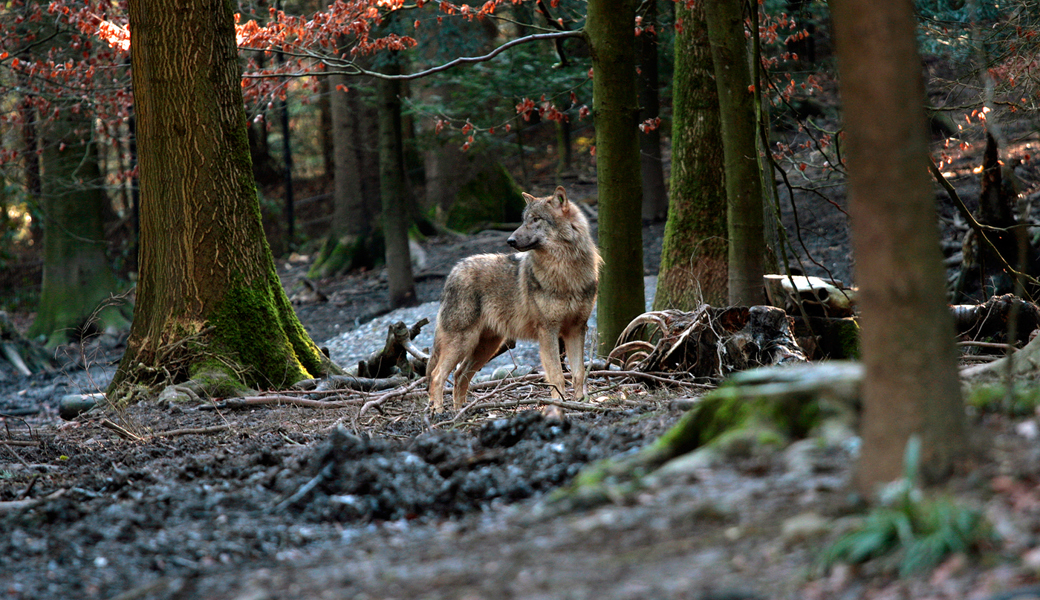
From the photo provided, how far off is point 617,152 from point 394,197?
8.01 m

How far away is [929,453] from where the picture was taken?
2.89 meters

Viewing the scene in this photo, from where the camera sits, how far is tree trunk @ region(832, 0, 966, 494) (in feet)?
9.34

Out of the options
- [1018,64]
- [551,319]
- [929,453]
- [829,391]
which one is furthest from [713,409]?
[1018,64]

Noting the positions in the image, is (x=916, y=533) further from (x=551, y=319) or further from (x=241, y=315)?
(x=241, y=315)

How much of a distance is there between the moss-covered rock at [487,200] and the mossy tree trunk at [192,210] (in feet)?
43.5

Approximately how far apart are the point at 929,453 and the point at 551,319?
533cm

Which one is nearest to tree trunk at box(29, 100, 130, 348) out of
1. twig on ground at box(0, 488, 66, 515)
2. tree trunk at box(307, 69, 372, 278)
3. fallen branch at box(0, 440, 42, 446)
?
tree trunk at box(307, 69, 372, 278)

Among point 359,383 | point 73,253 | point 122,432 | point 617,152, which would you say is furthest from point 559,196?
point 73,253

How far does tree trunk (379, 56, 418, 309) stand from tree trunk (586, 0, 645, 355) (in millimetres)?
7083

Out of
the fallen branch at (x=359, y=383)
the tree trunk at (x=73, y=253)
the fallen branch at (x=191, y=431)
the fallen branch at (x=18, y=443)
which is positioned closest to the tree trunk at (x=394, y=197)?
the tree trunk at (x=73, y=253)

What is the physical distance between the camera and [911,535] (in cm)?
261

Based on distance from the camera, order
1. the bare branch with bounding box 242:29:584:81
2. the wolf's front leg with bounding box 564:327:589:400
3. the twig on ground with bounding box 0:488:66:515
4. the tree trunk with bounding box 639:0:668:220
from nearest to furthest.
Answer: the twig on ground with bounding box 0:488:66:515 < the wolf's front leg with bounding box 564:327:589:400 < the bare branch with bounding box 242:29:584:81 < the tree trunk with bounding box 639:0:668:220

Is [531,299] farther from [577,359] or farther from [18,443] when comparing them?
[18,443]

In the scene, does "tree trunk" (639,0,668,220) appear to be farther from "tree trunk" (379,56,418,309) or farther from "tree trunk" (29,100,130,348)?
"tree trunk" (29,100,130,348)
